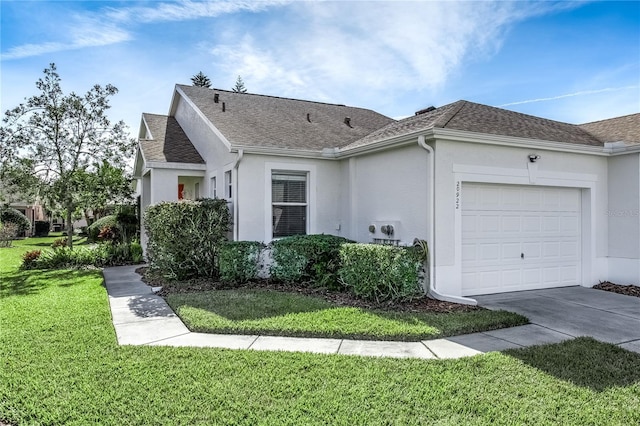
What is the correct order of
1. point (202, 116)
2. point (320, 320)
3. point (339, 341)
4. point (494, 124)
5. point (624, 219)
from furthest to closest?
1. point (202, 116)
2. point (624, 219)
3. point (494, 124)
4. point (320, 320)
5. point (339, 341)

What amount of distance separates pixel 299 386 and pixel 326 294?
14.7 feet

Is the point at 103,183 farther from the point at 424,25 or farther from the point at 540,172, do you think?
the point at 540,172

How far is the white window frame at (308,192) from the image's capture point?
1040 cm

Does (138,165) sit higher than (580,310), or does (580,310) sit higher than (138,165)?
(138,165)

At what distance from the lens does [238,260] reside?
9531 millimetres

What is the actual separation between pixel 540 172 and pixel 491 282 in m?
2.78

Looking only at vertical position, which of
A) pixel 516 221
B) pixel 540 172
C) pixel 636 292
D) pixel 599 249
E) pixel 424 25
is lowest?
pixel 636 292

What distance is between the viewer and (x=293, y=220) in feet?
35.5

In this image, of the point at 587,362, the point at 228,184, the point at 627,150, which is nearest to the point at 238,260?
the point at 228,184

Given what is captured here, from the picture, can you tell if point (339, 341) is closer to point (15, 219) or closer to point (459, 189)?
point (459, 189)

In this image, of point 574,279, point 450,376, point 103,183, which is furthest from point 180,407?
point 103,183

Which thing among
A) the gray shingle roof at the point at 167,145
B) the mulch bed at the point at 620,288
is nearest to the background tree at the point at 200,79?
the gray shingle roof at the point at 167,145

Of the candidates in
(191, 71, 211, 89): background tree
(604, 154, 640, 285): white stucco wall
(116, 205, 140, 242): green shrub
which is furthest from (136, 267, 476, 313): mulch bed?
(191, 71, 211, 89): background tree

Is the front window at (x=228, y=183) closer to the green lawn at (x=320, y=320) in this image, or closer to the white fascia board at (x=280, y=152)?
the white fascia board at (x=280, y=152)
